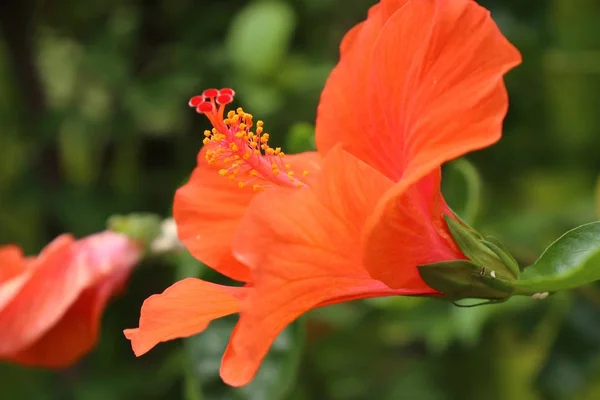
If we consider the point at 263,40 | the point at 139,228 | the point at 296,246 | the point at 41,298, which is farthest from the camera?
the point at 263,40

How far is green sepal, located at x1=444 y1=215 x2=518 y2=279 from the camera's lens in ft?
1.72

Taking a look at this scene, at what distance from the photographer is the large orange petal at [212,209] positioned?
0.60m

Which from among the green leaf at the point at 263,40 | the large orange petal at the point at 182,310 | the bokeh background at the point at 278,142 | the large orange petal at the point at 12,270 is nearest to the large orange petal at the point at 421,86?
the large orange petal at the point at 182,310

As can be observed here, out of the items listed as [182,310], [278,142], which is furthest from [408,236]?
[278,142]

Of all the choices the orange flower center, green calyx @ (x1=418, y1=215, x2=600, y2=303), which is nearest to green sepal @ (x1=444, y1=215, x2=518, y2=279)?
green calyx @ (x1=418, y1=215, x2=600, y2=303)

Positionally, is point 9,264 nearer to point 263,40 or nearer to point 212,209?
point 212,209

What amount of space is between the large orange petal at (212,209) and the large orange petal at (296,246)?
113mm

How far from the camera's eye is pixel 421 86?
524 millimetres

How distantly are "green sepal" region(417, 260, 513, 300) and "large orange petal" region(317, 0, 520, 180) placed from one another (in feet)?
0.22

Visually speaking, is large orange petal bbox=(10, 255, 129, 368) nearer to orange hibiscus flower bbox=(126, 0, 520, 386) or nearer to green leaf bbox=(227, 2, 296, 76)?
orange hibiscus flower bbox=(126, 0, 520, 386)

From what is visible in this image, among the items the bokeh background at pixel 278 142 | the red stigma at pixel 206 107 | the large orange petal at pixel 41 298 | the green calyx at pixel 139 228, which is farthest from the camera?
the bokeh background at pixel 278 142

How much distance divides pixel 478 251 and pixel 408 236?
0.05 metres

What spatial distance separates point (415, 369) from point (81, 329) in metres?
0.62

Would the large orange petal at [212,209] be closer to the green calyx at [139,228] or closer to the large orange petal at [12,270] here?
the large orange petal at [12,270]
